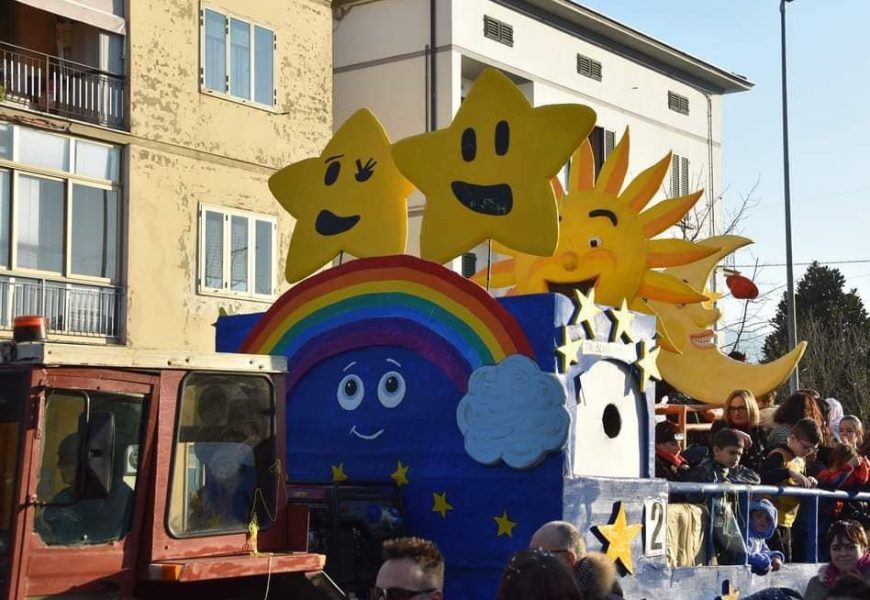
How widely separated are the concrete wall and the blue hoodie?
12.7 m

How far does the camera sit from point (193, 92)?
22.8 metres

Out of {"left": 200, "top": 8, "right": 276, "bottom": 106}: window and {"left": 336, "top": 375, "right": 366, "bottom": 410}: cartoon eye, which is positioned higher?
{"left": 200, "top": 8, "right": 276, "bottom": 106}: window

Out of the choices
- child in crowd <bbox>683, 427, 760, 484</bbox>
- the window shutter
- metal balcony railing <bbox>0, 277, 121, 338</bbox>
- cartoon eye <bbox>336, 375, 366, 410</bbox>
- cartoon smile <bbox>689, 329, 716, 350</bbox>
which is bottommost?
child in crowd <bbox>683, 427, 760, 484</bbox>

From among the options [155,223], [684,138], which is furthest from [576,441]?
[684,138]

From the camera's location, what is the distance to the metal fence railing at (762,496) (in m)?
9.80

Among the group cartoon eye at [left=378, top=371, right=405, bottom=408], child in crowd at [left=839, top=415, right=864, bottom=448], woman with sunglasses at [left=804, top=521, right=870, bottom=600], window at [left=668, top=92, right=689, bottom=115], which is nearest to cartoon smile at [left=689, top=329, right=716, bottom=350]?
child in crowd at [left=839, top=415, right=864, bottom=448]

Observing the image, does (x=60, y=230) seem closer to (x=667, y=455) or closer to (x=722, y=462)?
(x=667, y=455)

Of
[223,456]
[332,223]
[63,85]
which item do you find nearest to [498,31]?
[63,85]

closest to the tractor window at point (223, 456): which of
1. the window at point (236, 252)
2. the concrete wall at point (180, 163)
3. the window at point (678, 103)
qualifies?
the concrete wall at point (180, 163)

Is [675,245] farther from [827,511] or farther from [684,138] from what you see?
[684,138]

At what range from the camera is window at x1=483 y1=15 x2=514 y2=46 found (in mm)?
29812

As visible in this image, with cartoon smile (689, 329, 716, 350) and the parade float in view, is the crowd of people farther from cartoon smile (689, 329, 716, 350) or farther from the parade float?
cartoon smile (689, 329, 716, 350)

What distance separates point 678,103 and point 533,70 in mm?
6857

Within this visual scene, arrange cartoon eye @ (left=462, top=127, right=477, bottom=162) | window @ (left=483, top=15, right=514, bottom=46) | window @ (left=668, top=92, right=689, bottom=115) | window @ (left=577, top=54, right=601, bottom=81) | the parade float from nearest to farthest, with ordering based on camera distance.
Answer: the parade float, cartoon eye @ (left=462, top=127, right=477, bottom=162), window @ (left=483, top=15, right=514, bottom=46), window @ (left=577, top=54, right=601, bottom=81), window @ (left=668, top=92, right=689, bottom=115)
